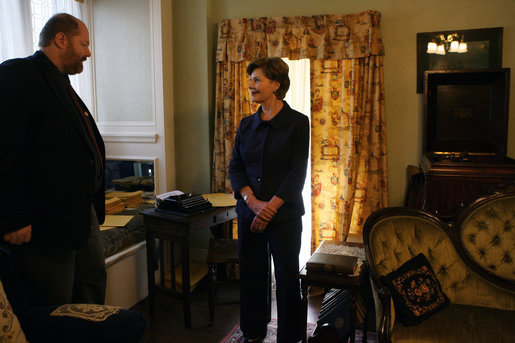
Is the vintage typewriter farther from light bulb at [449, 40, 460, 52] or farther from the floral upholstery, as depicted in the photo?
light bulb at [449, 40, 460, 52]

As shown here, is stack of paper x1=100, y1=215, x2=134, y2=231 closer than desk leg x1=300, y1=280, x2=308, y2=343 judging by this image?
No

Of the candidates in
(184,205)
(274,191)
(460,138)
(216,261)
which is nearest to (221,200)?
(184,205)

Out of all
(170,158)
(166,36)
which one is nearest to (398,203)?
(170,158)

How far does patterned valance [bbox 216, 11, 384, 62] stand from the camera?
111 inches

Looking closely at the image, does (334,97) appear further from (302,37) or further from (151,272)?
(151,272)

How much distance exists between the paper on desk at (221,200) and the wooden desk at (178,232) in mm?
69

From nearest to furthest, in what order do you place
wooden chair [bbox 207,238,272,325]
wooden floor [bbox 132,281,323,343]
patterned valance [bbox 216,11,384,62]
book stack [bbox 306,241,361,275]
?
book stack [bbox 306,241,361,275], wooden floor [bbox 132,281,323,343], wooden chair [bbox 207,238,272,325], patterned valance [bbox 216,11,384,62]

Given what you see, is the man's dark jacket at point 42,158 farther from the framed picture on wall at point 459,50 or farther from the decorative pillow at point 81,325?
the framed picture on wall at point 459,50

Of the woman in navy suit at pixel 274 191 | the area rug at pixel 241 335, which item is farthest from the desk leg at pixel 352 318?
the area rug at pixel 241 335

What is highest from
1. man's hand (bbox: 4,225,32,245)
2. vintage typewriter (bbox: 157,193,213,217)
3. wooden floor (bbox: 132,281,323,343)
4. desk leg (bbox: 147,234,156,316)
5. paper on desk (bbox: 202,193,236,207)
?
man's hand (bbox: 4,225,32,245)

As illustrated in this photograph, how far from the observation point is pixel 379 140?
113 inches

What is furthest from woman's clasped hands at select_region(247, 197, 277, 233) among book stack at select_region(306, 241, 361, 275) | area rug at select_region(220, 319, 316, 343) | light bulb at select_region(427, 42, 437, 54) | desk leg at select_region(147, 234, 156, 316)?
light bulb at select_region(427, 42, 437, 54)

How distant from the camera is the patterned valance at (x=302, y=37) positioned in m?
2.81

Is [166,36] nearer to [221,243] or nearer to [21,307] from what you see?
[221,243]
